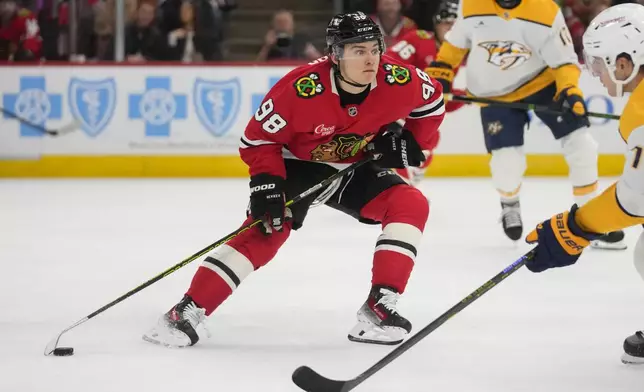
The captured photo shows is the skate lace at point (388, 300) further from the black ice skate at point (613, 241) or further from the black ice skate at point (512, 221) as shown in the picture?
the black ice skate at point (613, 241)

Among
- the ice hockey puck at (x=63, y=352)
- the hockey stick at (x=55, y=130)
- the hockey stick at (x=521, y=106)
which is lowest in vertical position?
the hockey stick at (x=55, y=130)

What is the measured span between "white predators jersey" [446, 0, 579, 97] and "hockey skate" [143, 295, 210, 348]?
2.34 m

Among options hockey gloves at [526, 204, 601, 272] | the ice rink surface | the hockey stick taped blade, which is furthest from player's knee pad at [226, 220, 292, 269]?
hockey gloves at [526, 204, 601, 272]

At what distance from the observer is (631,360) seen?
2795 mm

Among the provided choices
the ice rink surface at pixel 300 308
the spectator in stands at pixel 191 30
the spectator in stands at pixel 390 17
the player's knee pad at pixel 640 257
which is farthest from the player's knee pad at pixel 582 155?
the spectator in stands at pixel 191 30

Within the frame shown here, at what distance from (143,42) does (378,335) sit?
5118 millimetres

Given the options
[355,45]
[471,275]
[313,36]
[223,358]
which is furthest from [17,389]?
[313,36]

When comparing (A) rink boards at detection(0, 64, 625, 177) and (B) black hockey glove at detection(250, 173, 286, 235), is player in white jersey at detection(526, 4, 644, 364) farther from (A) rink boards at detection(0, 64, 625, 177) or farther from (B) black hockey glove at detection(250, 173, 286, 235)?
(A) rink boards at detection(0, 64, 625, 177)

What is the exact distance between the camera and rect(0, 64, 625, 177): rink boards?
748cm

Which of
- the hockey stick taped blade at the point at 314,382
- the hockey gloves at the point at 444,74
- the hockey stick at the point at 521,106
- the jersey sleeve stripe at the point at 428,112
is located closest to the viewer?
the hockey stick taped blade at the point at 314,382

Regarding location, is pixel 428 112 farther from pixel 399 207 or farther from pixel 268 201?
pixel 268 201

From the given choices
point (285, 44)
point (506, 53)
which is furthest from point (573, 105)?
point (285, 44)

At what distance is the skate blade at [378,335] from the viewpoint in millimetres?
3008

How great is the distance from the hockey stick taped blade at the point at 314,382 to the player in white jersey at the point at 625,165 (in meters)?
0.57
